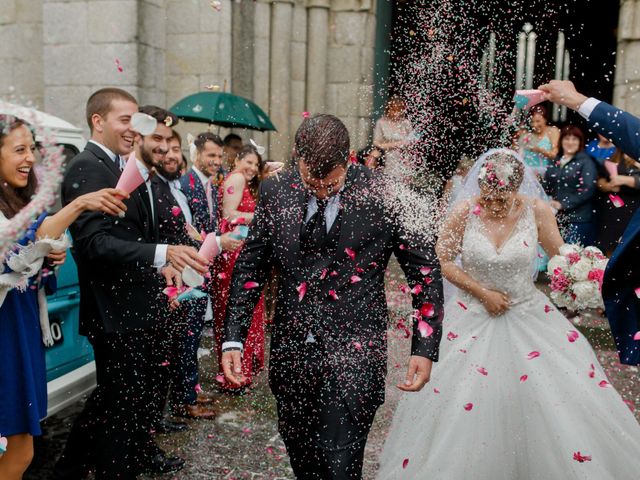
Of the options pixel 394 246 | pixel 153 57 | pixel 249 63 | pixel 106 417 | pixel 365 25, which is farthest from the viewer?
pixel 365 25

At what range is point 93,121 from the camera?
3.75m

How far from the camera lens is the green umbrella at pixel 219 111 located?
746cm

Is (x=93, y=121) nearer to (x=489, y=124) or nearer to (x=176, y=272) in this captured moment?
(x=176, y=272)

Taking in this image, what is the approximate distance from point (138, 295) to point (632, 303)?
2.42m

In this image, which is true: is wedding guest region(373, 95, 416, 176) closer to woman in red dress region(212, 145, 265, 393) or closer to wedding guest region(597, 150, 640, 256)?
woman in red dress region(212, 145, 265, 393)

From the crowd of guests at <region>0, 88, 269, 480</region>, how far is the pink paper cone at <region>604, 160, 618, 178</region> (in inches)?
206

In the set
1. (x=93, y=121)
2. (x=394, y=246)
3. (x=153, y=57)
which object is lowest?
(x=394, y=246)

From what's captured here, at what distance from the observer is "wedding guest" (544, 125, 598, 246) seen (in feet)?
27.5

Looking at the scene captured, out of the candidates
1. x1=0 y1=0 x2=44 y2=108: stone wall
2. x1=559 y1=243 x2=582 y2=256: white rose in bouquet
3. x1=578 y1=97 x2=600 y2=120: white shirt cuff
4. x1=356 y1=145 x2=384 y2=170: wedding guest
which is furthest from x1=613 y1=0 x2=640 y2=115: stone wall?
x1=0 y1=0 x2=44 y2=108: stone wall

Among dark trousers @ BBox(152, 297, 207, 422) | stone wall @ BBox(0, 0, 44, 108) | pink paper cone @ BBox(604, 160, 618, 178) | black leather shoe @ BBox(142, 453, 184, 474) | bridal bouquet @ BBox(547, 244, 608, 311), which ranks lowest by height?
black leather shoe @ BBox(142, 453, 184, 474)

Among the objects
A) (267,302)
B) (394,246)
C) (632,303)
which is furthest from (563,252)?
(267,302)

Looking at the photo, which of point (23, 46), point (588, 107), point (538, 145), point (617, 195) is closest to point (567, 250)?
point (588, 107)

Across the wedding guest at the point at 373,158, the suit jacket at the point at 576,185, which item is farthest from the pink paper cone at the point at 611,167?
the wedding guest at the point at 373,158

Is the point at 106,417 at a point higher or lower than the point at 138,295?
lower
